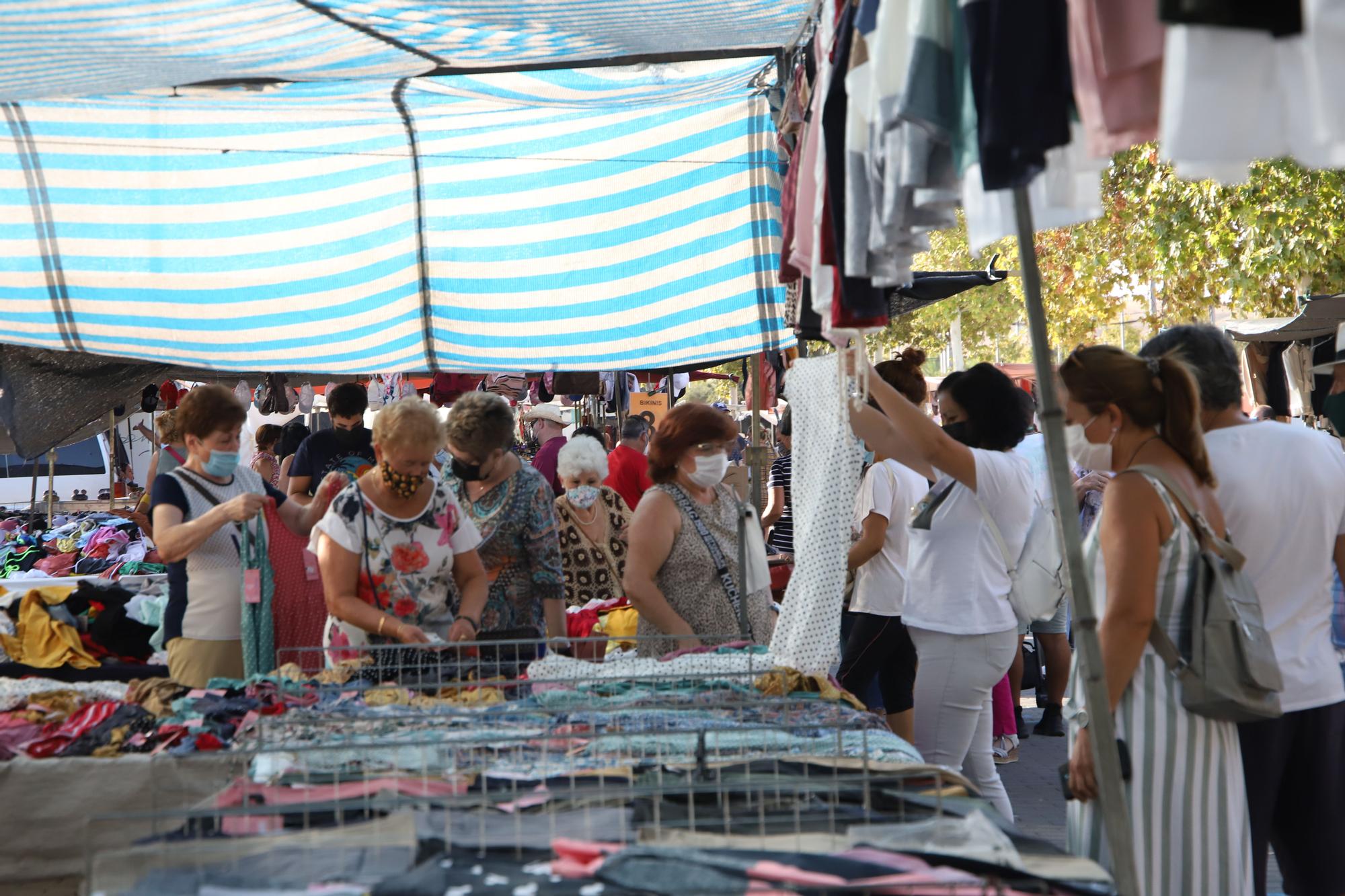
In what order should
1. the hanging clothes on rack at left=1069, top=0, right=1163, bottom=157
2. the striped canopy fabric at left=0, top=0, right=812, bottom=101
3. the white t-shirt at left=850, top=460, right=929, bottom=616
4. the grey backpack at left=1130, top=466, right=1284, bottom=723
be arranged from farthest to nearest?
the white t-shirt at left=850, top=460, right=929, bottom=616, the striped canopy fabric at left=0, top=0, right=812, bottom=101, the grey backpack at left=1130, top=466, right=1284, bottom=723, the hanging clothes on rack at left=1069, top=0, right=1163, bottom=157

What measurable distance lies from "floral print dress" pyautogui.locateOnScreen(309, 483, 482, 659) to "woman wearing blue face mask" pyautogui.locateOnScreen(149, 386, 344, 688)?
481 mm

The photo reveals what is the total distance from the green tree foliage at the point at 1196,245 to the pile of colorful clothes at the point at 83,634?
6.17 m

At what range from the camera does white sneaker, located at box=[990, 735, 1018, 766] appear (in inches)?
A: 253

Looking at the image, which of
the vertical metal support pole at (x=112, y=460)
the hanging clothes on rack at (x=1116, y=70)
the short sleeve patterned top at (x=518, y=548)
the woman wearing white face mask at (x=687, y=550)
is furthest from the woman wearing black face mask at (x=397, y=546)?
the vertical metal support pole at (x=112, y=460)

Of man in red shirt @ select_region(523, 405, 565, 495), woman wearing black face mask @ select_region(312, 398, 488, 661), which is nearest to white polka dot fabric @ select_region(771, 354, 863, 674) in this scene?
woman wearing black face mask @ select_region(312, 398, 488, 661)

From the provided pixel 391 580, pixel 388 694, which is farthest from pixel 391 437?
pixel 388 694

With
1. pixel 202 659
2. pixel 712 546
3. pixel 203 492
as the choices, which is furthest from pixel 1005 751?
pixel 203 492

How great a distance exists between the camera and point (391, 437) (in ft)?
12.5

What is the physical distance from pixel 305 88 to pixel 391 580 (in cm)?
251

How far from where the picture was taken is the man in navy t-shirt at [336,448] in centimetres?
627

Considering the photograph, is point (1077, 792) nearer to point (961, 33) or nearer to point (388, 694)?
point (961, 33)

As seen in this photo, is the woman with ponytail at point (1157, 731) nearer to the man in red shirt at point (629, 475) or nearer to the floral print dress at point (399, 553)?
the floral print dress at point (399, 553)

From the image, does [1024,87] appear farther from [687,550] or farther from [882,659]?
[882,659]

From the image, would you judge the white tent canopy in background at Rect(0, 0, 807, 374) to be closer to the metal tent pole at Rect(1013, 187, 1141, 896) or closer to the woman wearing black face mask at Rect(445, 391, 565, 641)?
the woman wearing black face mask at Rect(445, 391, 565, 641)
